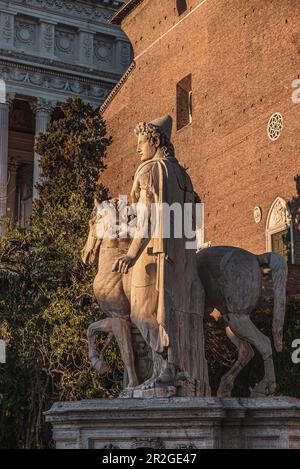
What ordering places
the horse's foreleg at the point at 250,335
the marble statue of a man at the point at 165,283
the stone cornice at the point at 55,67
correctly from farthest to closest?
the stone cornice at the point at 55,67
the horse's foreleg at the point at 250,335
the marble statue of a man at the point at 165,283

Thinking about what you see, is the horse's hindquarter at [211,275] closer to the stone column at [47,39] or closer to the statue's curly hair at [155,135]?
the statue's curly hair at [155,135]

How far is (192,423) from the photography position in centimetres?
801

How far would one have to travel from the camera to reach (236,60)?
2673cm

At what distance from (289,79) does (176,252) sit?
16203 mm

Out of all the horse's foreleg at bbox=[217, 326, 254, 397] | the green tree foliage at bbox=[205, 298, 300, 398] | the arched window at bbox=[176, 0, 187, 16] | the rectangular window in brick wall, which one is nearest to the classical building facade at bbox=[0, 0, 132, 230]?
the rectangular window in brick wall

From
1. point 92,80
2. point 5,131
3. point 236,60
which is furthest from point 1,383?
point 92,80

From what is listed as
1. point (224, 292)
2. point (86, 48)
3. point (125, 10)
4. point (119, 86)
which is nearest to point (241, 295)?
point (224, 292)

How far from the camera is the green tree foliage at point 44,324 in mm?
15969

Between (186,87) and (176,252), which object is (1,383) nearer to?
(176,252)

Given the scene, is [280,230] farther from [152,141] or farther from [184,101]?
[152,141]

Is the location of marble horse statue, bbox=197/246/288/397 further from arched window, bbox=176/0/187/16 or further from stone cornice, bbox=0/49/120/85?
stone cornice, bbox=0/49/120/85

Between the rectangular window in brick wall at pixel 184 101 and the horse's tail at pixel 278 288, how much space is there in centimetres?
2064

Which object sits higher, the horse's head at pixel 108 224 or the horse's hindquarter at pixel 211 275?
the horse's head at pixel 108 224

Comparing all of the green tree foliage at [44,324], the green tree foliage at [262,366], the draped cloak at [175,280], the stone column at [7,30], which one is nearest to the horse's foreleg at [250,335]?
the draped cloak at [175,280]
